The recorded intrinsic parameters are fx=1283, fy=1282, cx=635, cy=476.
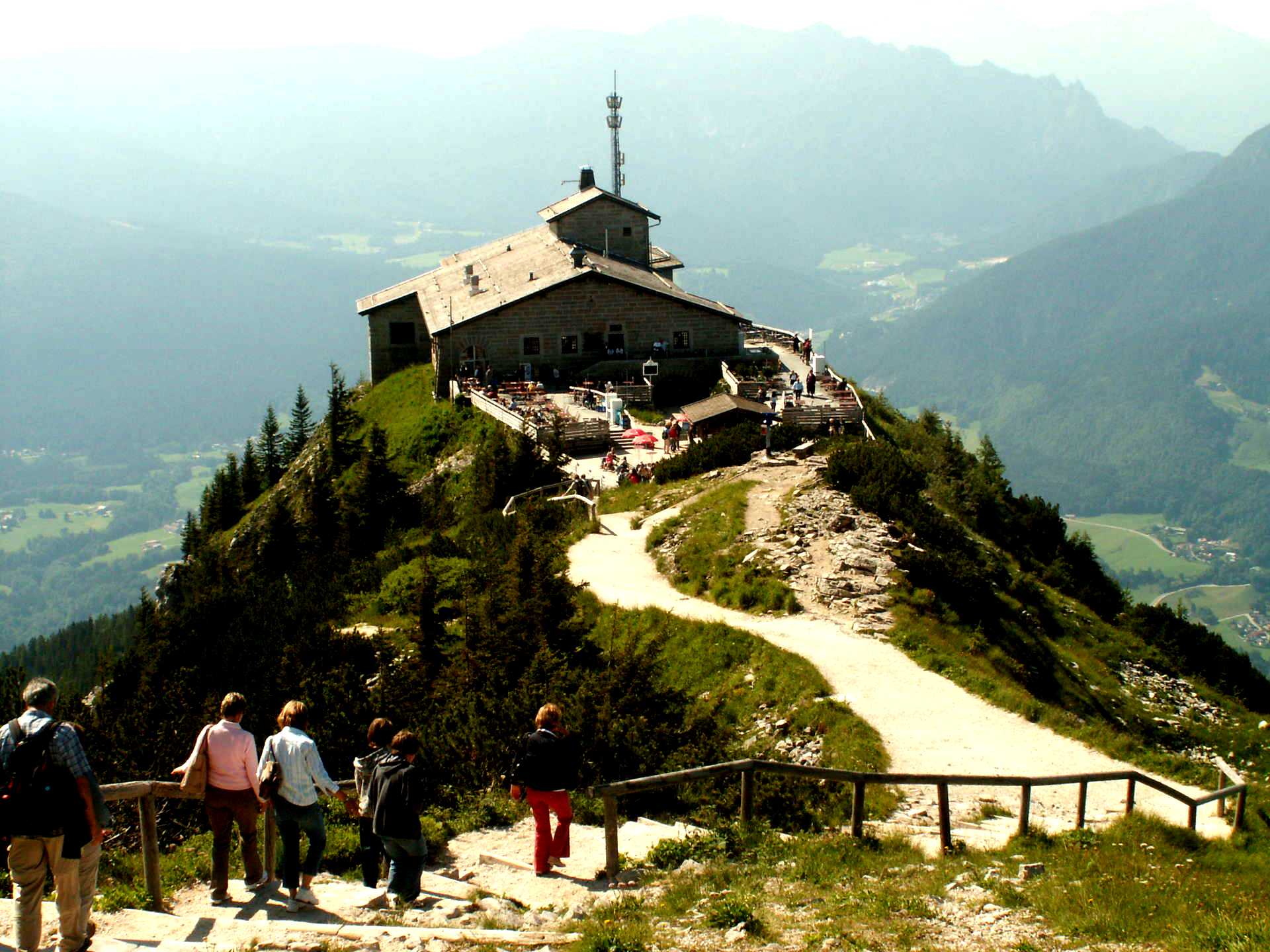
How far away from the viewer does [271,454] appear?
72875mm

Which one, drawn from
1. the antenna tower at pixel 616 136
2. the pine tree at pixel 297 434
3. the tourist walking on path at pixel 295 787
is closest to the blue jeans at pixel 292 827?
the tourist walking on path at pixel 295 787

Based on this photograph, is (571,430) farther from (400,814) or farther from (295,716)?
(400,814)

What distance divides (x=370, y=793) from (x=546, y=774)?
166 centimetres

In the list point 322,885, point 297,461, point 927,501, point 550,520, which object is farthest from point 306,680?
point 297,461

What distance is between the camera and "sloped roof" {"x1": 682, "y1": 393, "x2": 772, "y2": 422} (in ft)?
147

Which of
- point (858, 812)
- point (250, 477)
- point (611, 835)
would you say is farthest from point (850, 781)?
point (250, 477)

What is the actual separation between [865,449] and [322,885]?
22.3m

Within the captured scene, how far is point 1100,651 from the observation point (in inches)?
1085

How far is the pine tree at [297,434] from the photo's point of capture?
7319 cm

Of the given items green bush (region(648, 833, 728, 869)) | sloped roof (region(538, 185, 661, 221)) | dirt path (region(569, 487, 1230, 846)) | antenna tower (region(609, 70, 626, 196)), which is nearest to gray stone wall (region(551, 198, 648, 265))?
sloped roof (region(538, 185, 661, 221))

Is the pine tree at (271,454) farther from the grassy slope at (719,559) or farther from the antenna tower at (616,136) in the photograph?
the grassy slope at (719,559)

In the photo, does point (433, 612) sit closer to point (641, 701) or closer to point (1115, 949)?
point (641, 701)

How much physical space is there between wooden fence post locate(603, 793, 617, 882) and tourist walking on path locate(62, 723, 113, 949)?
14.3 ft

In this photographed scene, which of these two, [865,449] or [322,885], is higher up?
[865,449]
